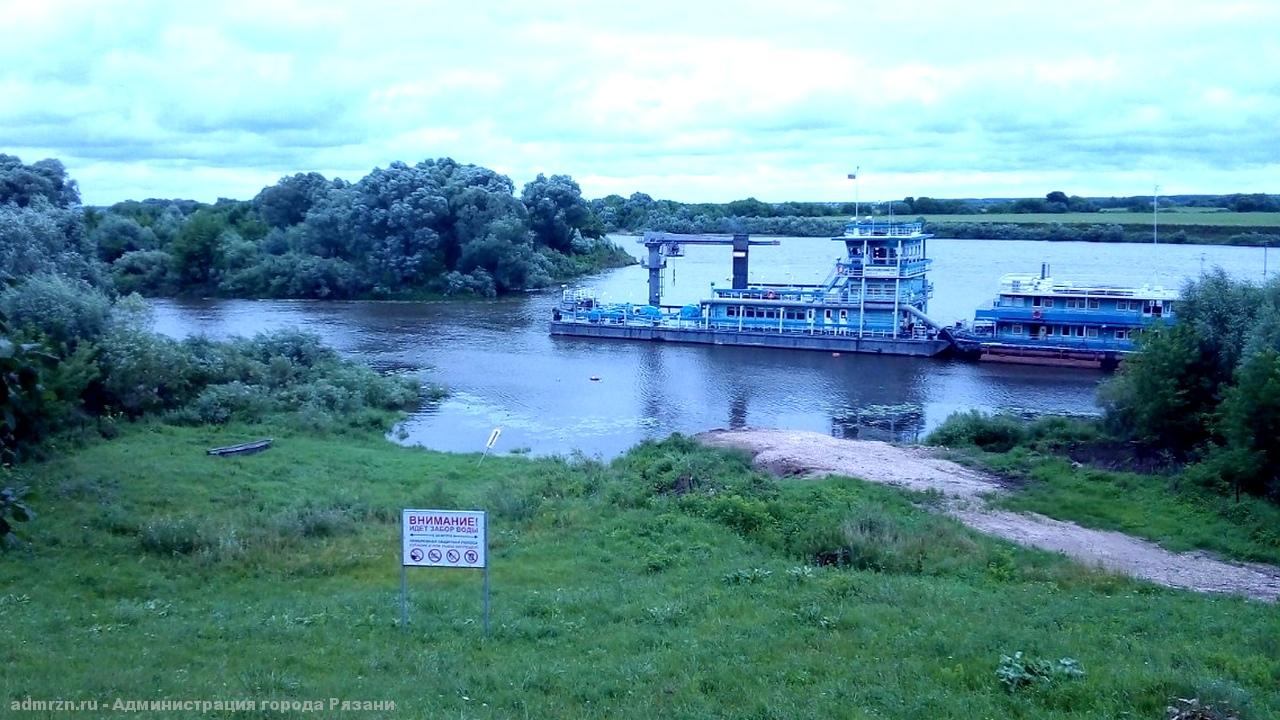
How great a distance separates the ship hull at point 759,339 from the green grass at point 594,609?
3242 cm

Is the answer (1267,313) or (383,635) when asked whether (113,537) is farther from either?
(1267,313)

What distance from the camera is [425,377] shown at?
47562mm

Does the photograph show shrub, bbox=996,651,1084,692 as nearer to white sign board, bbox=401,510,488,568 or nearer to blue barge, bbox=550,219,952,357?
white sign board, bbox=401,510,488,568

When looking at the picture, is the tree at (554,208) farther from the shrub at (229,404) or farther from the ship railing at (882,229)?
the shrub at (229,404)

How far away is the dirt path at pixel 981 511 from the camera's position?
1803 centimetres

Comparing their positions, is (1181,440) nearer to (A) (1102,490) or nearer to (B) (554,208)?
(A) (1102,490)

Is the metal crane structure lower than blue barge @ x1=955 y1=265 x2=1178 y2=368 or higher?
higher

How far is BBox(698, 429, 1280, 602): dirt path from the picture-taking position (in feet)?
59.2

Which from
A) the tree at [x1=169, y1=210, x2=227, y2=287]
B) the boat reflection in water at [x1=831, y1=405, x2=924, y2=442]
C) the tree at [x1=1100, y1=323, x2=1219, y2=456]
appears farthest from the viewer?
the tree at [x1=169, y1=210, x2=227, y2=287]

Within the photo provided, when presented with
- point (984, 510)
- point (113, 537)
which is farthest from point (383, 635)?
point (984, 510)

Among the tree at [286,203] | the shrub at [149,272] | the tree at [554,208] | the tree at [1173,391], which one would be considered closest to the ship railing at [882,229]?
the tree at [1173,391]

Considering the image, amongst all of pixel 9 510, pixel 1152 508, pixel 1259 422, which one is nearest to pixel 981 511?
pixel 1152 508

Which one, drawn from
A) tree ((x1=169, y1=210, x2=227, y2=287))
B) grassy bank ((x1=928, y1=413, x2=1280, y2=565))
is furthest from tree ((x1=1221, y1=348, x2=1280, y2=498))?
tree ((x1=169, y1=210, x2=227, y2=287))

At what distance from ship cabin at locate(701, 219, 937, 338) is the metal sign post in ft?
155
